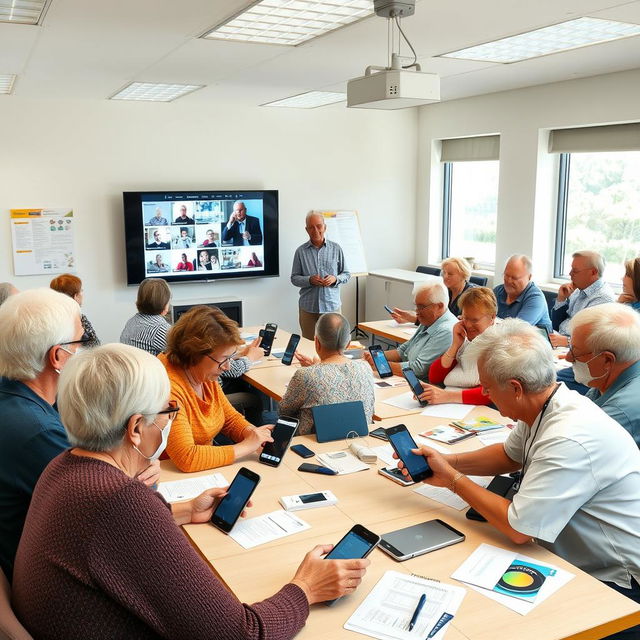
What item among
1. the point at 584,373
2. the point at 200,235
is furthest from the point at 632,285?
the point at 200,235

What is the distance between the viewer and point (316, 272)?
23.9 feet

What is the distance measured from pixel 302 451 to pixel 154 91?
188 inches

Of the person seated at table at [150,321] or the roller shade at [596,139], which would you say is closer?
the person seated at table at [150,321]

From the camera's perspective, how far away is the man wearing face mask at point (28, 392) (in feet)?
6.24

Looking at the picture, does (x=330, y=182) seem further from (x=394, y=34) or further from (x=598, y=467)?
(x=598, y=467)

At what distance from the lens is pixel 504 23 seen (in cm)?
405

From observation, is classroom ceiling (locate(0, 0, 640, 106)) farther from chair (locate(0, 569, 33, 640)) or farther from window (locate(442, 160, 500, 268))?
chair (locate(0, 569, 33, 640))

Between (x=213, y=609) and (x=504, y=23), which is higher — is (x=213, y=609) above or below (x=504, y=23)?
below

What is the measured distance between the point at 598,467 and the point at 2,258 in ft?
20.7

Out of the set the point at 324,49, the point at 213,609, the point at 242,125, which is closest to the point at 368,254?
the point at 242,125

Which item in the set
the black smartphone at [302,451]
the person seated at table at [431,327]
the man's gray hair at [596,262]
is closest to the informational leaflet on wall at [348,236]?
the man's gray hair at [596,262]

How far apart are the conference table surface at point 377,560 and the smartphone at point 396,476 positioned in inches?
0.8

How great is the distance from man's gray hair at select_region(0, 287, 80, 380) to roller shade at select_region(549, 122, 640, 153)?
538 cm

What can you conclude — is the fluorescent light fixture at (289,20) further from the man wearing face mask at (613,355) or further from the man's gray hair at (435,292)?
the man wearing face mask at (613,355)
